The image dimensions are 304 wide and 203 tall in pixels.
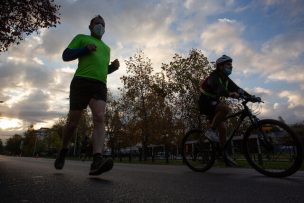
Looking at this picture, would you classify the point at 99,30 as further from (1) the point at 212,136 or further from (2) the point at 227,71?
(1) the point at 212,136

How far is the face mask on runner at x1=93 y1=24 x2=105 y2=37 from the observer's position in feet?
16.4

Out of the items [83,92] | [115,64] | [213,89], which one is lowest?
[83,92]

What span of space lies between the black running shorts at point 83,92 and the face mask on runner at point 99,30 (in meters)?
0.76

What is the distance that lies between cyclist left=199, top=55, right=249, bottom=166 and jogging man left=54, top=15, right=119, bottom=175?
7.18ft

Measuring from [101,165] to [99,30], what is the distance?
6.63 ft

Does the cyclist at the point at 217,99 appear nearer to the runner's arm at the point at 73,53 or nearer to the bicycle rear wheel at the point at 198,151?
the bicycle rear wheel at the point at 198,151

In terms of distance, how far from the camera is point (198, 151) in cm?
705

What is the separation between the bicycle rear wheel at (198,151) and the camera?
254 inches

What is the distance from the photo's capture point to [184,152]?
24.1ft

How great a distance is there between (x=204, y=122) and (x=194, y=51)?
6416 mm

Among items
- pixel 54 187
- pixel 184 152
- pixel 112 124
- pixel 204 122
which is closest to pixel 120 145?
pixel 112 124

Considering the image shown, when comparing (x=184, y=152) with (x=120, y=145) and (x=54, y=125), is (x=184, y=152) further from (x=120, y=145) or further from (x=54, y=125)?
(x=54, y=125)

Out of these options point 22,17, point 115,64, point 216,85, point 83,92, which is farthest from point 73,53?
point 22,17

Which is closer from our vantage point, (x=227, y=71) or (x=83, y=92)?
(x=83, y=92)
